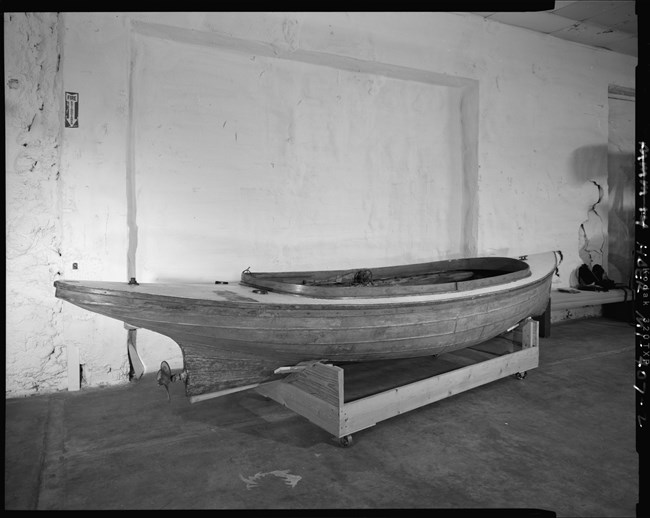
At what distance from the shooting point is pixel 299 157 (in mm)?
4102

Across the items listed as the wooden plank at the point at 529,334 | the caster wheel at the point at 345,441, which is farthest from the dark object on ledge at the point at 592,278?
the caster wheel at the point at 345,441

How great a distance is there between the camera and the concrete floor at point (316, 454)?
1958 millimetres

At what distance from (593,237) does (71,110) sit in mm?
5740

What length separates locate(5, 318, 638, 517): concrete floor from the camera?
6.42 feet

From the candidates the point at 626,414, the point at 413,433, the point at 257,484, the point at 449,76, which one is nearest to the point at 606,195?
the point at 449,76

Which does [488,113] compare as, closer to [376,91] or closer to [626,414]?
[376,91]

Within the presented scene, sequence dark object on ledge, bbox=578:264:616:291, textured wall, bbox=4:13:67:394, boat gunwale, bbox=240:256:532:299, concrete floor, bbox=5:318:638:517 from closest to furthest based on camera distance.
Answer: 1. concrete floor, bbox=5:318:638:517
2. boat gunwale, bbox=240:256:532:299
3. textured wall, bbox=4:13:67:394
4. dark object on ledge, bbox=578:264:616:291

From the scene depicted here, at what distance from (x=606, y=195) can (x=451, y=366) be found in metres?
3.78

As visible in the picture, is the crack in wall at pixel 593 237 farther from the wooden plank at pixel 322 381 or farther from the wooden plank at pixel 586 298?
the wooden plank at pixel 322 381

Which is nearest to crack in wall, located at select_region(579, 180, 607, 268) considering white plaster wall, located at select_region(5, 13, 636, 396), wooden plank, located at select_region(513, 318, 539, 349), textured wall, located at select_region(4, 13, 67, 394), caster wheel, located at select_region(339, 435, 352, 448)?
white plaster wall, located at select_region(5, 13, 636, 396)

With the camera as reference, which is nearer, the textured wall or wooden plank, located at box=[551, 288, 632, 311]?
the textured wall

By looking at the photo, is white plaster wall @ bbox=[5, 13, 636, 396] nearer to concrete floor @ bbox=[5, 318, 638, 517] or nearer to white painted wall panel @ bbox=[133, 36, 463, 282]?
white painted wall panel @ bbox=[133, 36, 463, 282]

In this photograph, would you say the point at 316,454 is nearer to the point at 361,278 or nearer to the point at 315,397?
the point at 315,397

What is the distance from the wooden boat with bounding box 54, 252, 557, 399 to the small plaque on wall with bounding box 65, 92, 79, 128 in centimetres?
137
